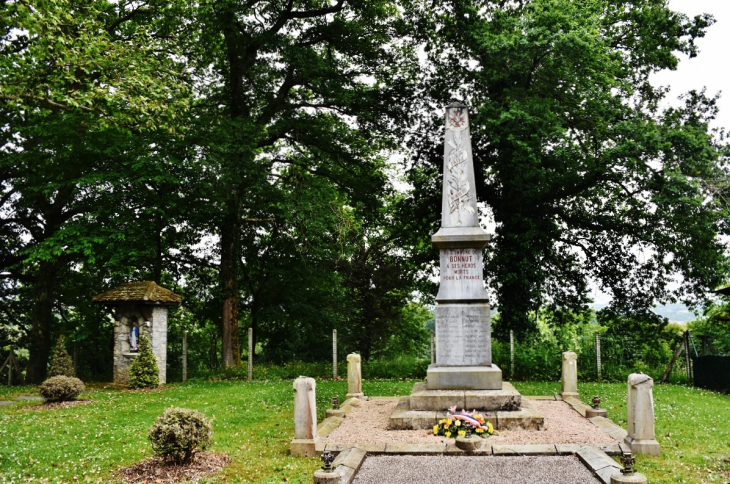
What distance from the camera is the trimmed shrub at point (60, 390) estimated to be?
46.4 ft

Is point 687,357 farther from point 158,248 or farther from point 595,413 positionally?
point 158,248

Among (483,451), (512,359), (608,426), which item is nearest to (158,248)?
(512,359)

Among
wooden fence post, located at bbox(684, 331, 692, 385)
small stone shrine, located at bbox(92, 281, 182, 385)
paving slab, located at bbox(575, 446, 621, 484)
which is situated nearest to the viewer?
paving slab, located at bbox(575, 446, 621, 484)

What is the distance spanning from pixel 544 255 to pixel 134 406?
15809 mm

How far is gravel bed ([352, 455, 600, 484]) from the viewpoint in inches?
294

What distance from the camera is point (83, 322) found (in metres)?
24.9

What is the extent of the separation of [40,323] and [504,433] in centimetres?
1896

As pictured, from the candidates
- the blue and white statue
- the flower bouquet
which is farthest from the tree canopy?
the flower bouquet

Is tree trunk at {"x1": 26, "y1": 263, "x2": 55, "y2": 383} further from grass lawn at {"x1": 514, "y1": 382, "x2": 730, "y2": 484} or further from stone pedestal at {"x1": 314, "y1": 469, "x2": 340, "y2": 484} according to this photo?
stone pedestal at {"x1": 314, "y1": 469, "x2": 340, "y2": 484}

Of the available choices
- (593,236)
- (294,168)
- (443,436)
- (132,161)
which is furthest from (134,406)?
(593,236)

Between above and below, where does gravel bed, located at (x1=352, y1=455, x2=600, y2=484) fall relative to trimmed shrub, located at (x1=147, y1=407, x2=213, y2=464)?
below

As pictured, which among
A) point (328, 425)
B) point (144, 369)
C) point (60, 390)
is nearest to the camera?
point (328, 425)

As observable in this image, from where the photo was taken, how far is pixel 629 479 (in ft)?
21.7

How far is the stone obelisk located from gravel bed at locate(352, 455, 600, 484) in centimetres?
321
